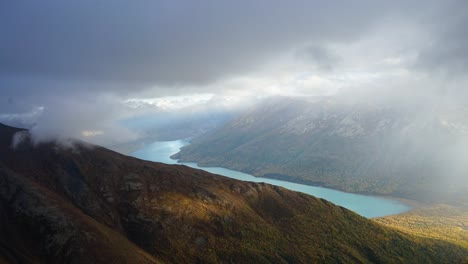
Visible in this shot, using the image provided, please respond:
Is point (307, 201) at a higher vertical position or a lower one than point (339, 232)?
higher

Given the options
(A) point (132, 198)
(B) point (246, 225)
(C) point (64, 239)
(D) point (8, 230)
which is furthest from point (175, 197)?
(D) point (8, 230)

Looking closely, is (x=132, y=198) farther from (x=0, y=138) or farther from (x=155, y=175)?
(x=0, y=138)

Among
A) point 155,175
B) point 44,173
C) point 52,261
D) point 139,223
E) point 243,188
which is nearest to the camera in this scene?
point 52,261

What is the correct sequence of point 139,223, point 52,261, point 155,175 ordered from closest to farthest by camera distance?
point 52,261, point 139,223, point 155,175

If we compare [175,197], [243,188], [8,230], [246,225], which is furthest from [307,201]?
[8,230]

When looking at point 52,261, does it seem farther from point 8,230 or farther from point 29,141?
point 29,141

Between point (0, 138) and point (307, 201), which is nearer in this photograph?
point (0, 138)

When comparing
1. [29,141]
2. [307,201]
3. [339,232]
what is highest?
[29,141]
